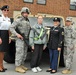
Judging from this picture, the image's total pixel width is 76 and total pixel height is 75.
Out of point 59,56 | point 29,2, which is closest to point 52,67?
point 59,56

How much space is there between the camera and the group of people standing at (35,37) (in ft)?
25.7

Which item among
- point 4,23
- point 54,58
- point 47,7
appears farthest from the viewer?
point 47,7

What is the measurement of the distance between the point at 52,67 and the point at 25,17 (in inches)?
63.9

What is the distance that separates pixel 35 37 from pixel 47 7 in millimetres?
19838

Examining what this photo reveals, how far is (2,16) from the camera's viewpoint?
7.73 metres

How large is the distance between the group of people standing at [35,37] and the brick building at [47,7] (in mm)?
18065

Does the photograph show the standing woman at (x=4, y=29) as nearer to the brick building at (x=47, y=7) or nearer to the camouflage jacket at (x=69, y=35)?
the camouflage jacket at (x=69, y=35)

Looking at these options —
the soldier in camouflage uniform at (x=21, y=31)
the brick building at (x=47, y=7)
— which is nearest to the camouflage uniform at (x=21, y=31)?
the soldier in camouflage uniform at (x=21, y=31)

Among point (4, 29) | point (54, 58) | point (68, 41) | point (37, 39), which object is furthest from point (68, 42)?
point (4, 29)

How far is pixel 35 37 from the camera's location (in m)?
8.00

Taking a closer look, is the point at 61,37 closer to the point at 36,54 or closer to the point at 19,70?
the point at 36,54

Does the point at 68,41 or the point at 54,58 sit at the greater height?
the point at 68,41

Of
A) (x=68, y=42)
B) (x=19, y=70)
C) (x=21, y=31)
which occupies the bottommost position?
(x=19, y=70)

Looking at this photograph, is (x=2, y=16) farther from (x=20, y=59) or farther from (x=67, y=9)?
(x=67, y=9)
